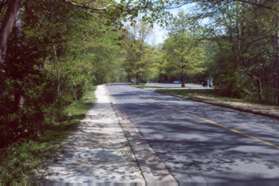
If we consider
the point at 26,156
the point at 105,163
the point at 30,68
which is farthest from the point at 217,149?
the point at 30,68

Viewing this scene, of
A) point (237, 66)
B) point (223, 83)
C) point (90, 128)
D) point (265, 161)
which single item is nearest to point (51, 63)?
point (90, 128)

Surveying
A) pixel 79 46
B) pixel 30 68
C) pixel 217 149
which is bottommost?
pixel 217 149

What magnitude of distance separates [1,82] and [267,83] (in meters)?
28.2

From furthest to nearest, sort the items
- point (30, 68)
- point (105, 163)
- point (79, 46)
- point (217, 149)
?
point (79, 46), point (30, 68), point (217, 149), point (105, 163)

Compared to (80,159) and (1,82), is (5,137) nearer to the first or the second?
(1,82)

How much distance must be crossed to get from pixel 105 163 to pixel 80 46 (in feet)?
40.6

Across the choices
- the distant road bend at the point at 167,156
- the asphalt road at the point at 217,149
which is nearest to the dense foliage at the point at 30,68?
the distant road bend at the point at 167,156

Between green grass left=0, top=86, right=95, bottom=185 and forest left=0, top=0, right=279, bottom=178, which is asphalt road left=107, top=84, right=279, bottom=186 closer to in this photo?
green grass left=0, top=86, right=95, bottom=185

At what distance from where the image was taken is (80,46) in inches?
744

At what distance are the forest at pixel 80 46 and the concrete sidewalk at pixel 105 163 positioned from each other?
202cm

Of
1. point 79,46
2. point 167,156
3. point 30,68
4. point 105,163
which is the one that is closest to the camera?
point 105,163

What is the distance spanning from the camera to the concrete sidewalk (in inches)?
241

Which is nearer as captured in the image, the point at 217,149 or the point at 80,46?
the point at 217,149

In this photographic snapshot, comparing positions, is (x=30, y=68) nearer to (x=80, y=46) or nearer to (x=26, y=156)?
(x=26, y=156)
